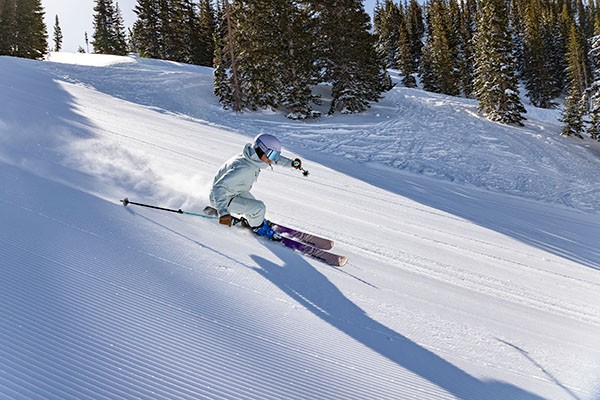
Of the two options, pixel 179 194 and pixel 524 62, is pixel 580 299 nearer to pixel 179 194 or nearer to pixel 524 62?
pixel 179 194

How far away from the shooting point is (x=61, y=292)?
Answer: 3131 millimetres

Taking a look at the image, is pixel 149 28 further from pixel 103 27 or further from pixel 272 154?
pixel 272 154

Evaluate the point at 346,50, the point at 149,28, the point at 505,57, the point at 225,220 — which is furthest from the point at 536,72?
the point at 225,220

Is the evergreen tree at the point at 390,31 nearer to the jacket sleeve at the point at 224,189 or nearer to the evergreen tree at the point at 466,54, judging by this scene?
the evergreen tree at the point at 466,54

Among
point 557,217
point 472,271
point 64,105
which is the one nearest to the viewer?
point 472,271

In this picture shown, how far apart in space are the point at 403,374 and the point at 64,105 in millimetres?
13838

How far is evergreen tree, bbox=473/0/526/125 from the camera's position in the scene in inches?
912

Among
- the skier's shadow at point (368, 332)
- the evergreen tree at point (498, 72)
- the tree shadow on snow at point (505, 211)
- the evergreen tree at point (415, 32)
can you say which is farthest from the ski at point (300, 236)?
the evergreen tree at point (415, 32)

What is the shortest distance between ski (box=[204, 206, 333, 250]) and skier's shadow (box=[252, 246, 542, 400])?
0.71 m

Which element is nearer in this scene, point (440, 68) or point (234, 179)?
point (234, 179)

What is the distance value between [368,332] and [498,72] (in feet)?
83.7

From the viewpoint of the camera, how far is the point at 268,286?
4172 mm

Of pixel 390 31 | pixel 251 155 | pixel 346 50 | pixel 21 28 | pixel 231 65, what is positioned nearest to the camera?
pixel 251 155

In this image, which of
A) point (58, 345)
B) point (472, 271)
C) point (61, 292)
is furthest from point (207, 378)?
point (472, 271)
